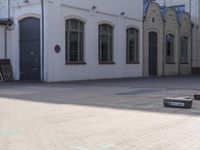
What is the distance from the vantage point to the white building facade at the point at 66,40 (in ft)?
79.2

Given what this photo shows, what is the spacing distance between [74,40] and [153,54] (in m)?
11.1

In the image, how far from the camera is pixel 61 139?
7.08m

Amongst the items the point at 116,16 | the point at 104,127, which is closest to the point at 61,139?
the point at 104,127

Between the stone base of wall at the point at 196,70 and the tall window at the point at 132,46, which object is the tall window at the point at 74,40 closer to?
the tall window at the point at 132,46

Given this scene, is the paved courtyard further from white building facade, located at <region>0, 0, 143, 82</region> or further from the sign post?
the sign post

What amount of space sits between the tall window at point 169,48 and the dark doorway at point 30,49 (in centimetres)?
1635

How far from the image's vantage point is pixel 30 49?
2514cm

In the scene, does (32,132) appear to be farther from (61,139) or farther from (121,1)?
(121,1)

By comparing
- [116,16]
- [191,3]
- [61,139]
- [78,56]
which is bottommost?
[61,139]

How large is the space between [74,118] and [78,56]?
56.3ft

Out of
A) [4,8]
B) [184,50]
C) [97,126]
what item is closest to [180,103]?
[97,126]

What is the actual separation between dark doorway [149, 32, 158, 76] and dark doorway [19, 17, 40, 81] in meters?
12.9

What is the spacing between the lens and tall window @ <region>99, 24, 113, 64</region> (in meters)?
28.5

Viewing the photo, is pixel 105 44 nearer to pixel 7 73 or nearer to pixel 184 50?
pixel 7 73
